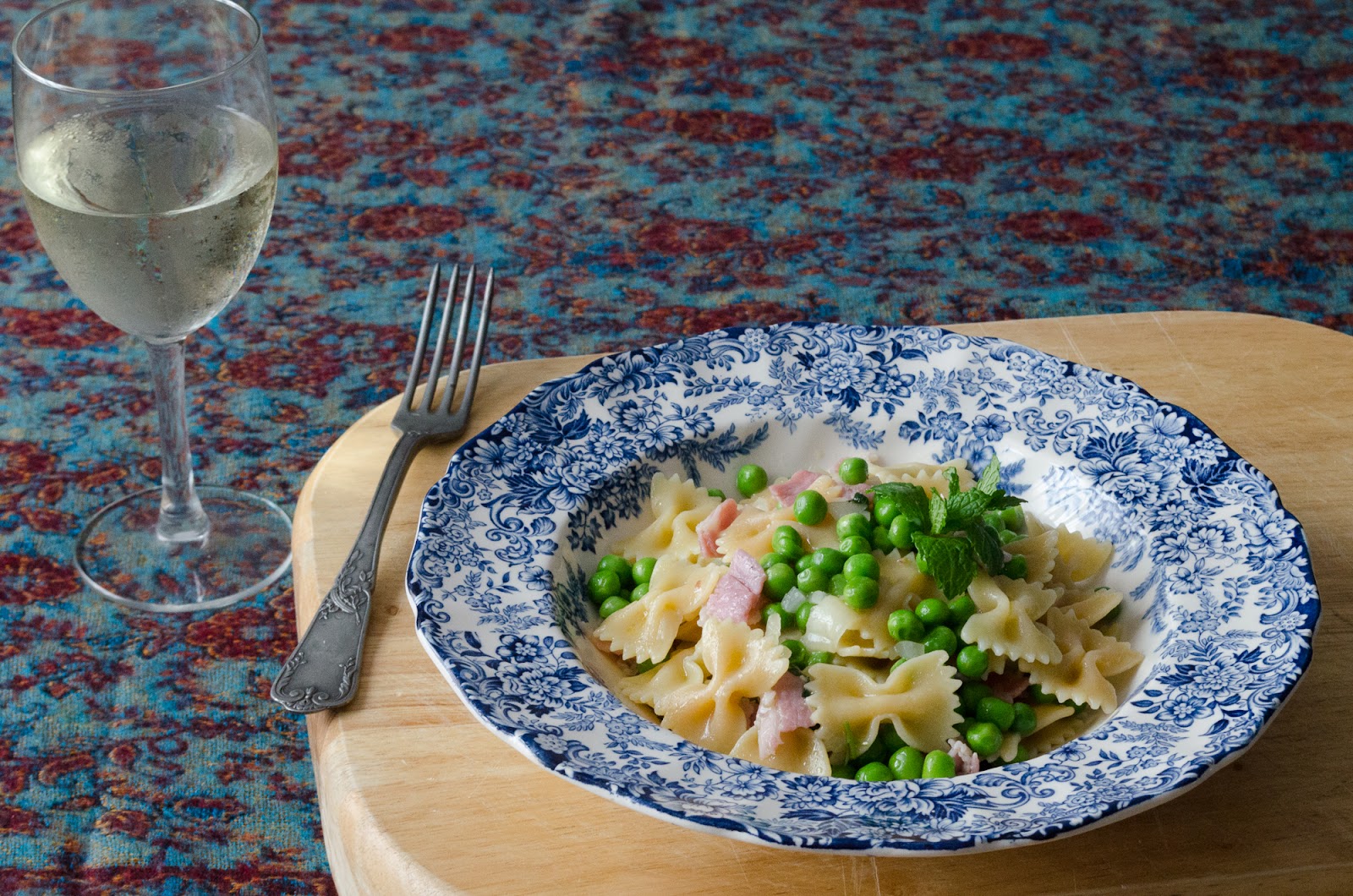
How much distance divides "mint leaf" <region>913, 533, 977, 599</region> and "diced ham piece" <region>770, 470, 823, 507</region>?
1.42 ft

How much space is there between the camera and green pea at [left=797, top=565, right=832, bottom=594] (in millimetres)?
2369

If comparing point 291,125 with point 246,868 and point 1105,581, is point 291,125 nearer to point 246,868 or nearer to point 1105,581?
point 246,868

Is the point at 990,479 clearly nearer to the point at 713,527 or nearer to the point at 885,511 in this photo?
the point at 885,511

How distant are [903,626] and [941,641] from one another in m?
0.07

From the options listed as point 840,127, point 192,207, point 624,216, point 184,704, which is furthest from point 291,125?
point 192,207

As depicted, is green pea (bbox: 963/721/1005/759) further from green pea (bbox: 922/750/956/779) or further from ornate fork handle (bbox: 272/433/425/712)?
ornate fork handle (bbox: 272/433/425/712)

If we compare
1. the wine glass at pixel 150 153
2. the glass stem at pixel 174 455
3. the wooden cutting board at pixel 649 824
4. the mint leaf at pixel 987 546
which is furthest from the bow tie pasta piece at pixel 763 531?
the glass stem at pixel 174 455

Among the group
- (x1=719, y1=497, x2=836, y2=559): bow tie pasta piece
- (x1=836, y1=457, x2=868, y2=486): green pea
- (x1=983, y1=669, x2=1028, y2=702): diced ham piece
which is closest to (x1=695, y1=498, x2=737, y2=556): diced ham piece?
(x1=719, y1=497, x2=836, y2=559): bow tie pasta piece

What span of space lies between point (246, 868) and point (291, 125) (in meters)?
3.82

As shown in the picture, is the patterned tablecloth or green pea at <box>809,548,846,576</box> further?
the patterned tablecloth

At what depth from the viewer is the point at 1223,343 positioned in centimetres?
304

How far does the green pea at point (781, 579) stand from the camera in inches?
95.3

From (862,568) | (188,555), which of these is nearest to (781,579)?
(862,568)

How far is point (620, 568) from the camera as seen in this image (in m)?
2.60
